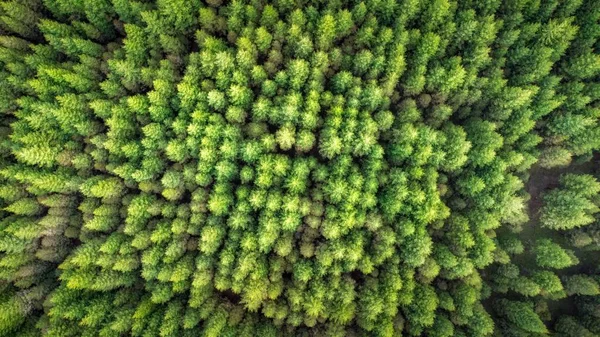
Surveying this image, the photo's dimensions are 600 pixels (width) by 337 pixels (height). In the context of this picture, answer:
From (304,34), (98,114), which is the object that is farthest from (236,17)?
(98,114)

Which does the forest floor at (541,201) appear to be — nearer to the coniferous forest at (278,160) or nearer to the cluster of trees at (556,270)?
the cluster of trees at (556,270)

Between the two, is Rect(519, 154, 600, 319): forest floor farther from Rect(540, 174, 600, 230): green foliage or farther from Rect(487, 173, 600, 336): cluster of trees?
Rect(540, 174, 600, 230): green foliage

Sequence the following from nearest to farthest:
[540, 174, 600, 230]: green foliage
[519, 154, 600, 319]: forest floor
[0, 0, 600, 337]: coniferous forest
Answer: [0, 0, 600, 337]: coniferous forest
[540, 174, 600, 230]: green foliage
[519, 154, 600, 319]: forest floor

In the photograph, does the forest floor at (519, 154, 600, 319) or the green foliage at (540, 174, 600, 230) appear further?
the forest floor at (519, 154, 600, 319)

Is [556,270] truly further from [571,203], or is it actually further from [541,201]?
[571,203]

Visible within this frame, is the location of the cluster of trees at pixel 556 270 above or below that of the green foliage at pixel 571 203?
below

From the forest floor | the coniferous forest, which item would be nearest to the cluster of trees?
the forest floor

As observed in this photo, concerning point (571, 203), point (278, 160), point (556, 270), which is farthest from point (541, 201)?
point (278, 160)

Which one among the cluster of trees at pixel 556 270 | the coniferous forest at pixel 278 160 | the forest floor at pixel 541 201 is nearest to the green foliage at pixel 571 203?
the cluster of trees at pixel 556 270
